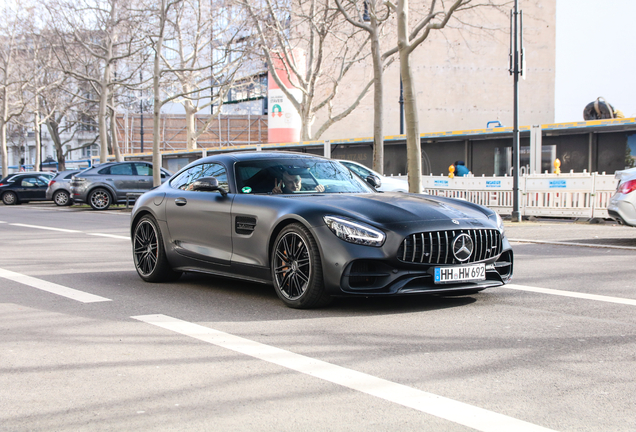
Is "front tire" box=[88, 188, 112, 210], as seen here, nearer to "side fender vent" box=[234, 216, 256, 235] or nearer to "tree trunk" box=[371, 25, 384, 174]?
"tree trunk" box=[371, 25, 384, 174]

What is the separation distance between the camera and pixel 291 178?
7121 mm

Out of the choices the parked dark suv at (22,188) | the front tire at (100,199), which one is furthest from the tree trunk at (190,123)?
the front tire at (100,199)

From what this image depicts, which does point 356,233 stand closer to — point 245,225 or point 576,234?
point 245,225

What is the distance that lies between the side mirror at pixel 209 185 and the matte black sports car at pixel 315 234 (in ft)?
0.04

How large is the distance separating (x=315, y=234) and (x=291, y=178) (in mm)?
1232

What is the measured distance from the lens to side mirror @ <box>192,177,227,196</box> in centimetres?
704

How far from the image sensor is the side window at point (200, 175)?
24.3 ft

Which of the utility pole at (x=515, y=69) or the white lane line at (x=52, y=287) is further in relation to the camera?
the utility pole at (x=515, y=69)

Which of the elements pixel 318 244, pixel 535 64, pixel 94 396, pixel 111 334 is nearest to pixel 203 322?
pixel 111 334

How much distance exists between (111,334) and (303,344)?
4.80 feet

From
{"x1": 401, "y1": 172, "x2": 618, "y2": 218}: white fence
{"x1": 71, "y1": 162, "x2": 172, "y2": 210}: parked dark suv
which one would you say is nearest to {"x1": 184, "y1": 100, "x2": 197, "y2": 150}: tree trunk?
{"x1": 71, "y1": 162, "x2": 172, "y2": 210}: parked dark suv

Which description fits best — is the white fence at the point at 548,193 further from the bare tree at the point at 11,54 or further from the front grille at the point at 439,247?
the bare tree at the point at 11,54

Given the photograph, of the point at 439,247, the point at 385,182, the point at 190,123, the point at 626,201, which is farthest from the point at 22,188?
the point at 439,247

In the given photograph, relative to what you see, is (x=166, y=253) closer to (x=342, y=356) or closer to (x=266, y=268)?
(x=266, y=268)
